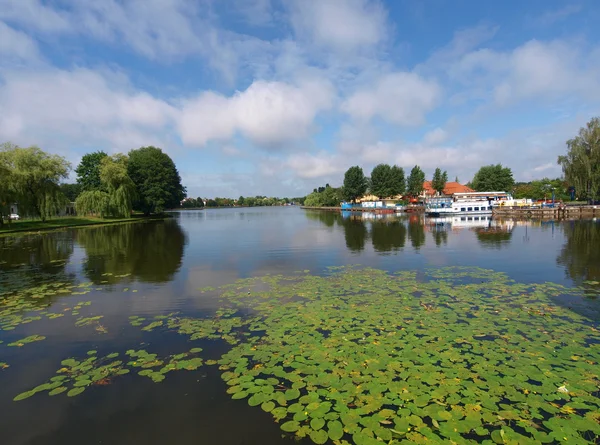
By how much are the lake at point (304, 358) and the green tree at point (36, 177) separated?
1284 inches

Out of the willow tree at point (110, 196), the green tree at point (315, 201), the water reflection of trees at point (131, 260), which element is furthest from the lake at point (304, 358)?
the green tree at point (315, 201)

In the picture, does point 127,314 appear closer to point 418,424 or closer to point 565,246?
point 418,424

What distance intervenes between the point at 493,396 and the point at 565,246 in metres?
23.4

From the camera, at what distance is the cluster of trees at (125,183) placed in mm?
53812

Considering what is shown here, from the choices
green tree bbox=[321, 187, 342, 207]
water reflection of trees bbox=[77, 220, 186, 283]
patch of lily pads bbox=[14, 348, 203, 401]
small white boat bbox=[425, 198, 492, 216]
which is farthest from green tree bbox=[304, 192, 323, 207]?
patch of lily pads bbox=[14, 348, 203, 401]

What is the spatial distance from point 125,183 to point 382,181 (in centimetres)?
8094

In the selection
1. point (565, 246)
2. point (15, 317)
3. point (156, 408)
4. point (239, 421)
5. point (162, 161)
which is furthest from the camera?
point (162, 161)

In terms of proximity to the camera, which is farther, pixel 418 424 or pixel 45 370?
pixel 45 370

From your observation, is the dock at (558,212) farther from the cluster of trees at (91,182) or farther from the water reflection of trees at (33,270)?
the cluster of trees at (91,182)

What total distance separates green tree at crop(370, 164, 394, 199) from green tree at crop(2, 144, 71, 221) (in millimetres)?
91028

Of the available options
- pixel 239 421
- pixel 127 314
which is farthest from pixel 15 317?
pixel 239 421

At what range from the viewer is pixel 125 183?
5781cm

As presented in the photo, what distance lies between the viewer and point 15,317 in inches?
391

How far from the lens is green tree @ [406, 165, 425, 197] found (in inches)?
4397
